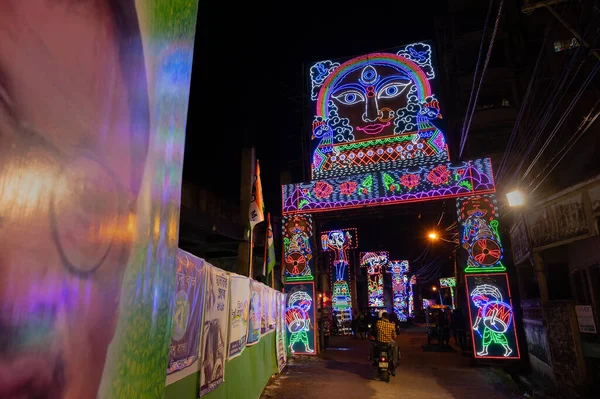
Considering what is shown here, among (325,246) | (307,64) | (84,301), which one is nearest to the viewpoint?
(84,301)

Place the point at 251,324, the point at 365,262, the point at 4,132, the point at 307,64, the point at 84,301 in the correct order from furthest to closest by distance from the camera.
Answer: the point at 365,262 → the point at 307,64 → the point at 251,324 → the point at 84,301 → the point at 4,132

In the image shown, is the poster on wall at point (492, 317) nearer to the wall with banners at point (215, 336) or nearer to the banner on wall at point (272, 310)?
the banner on wall at point (272, 310)

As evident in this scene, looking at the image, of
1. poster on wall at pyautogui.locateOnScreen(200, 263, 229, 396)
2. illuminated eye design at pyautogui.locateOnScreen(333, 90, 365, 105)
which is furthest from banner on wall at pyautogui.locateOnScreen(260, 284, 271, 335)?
illuminated eye design at pyautogui.locateOnScreen(333, 90, 365, 105)

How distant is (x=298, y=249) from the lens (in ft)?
49.3

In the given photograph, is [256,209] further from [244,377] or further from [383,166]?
[383,166]

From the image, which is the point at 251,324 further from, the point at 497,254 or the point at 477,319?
the point at 497,254

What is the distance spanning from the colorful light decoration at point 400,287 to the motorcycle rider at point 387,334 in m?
27.8

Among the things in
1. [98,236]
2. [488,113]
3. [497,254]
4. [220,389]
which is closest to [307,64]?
[497,254]

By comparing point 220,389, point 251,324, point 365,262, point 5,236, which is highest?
point 365,262

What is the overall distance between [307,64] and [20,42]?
17002 mm

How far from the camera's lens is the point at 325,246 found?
2797 centimetres

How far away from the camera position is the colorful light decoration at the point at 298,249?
14.8 meters

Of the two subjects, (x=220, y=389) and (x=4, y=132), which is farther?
(x=220, y=389)

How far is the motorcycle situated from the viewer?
1001cm
